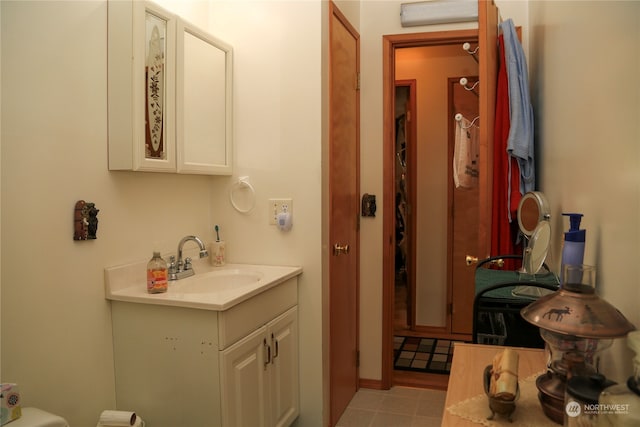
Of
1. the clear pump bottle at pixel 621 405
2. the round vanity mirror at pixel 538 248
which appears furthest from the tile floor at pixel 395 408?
the clear pump bottle at pixel 621 405

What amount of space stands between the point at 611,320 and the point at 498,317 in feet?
2.87

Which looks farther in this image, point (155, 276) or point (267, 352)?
point (267, 352)

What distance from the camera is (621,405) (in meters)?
0.73

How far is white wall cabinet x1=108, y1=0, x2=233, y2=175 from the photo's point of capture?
187cm

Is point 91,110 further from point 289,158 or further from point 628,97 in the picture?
point 628,97

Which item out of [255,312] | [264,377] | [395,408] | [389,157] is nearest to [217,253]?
[255,312]

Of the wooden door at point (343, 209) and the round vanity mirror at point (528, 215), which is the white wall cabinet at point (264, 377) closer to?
the wooden door at point (343, 209)

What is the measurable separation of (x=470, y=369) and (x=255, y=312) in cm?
99

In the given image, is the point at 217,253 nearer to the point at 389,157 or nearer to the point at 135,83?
the point at 135,83

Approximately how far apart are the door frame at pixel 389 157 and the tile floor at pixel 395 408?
131mm

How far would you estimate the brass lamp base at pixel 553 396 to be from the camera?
37.9 inches

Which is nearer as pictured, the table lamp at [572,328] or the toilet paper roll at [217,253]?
the table lamp at [572,328]

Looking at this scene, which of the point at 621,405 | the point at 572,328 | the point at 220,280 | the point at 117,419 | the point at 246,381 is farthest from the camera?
the point at 220,280

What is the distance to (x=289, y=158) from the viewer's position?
8.13ft
